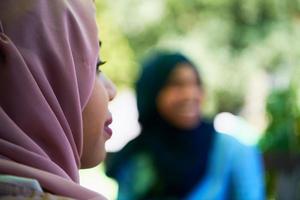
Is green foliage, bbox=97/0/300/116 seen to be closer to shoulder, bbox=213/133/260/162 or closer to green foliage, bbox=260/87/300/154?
green foliage, bbox=260/87/300/154

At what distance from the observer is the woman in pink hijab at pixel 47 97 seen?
5.29 feet

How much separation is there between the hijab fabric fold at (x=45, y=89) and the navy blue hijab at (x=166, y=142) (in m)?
2.24

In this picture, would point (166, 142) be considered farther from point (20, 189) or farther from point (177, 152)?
point (20, 189)

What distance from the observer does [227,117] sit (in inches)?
298

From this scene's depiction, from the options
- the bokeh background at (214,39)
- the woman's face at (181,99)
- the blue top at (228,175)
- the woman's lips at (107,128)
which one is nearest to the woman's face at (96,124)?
the woman's lips at (107,128)

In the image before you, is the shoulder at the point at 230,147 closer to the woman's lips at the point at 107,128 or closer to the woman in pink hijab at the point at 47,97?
the woman's lips at the point at 107,128

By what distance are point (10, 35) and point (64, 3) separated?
0.14 m

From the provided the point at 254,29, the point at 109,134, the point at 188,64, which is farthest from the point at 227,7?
the point at 109,134

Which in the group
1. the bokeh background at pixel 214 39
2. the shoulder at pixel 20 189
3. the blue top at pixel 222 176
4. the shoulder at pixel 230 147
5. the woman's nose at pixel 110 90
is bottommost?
the bokeh background at pixel 214 39

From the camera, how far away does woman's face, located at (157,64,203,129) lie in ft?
13.7

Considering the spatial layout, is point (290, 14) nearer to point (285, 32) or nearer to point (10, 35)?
point (285, 32)

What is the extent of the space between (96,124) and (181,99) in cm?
235

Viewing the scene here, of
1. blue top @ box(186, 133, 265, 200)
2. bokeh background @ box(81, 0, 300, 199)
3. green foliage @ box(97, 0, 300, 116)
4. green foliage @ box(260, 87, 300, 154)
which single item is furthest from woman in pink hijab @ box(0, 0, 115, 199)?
green foliage @ box(97, 0, 300, 116)

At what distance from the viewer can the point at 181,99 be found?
4180 millimetres
